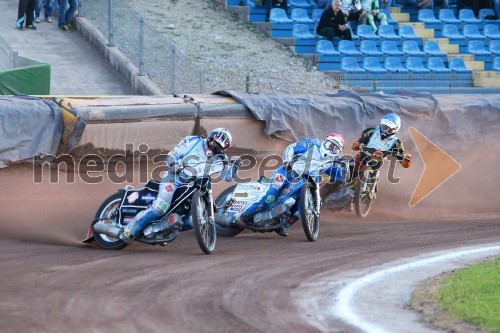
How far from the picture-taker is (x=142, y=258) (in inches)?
470

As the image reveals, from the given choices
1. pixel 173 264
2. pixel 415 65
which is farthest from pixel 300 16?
pixel 173 264

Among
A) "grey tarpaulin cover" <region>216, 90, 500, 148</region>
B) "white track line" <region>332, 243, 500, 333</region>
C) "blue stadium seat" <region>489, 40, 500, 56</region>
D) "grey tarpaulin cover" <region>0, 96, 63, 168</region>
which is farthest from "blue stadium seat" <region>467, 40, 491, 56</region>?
"grey tarpaulin cover" <region>0, 96, 63, 168</region>

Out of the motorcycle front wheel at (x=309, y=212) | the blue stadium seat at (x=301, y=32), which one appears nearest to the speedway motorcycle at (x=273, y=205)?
the motorcycle front wheel at (x=309, y=212)

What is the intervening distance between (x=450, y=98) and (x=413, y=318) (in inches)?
425

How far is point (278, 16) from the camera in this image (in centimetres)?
2631

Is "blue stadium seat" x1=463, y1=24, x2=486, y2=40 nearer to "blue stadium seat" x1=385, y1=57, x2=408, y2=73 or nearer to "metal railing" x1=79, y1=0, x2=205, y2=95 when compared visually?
"blue stadium seat" x1=385, y1=57, x2=408, y2=73

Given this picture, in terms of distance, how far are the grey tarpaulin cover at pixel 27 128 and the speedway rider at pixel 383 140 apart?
531cm

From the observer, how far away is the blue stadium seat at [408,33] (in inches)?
1077

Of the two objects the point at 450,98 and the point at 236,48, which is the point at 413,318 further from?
the point at 236,48

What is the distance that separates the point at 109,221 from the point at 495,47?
18.1 m

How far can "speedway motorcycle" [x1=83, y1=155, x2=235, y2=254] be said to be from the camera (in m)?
12.7

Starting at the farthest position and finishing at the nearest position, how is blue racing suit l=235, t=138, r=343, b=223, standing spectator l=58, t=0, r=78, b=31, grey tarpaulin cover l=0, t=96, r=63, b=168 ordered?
standing spectator l=58, t=0, r=78, b=31, blue racing suit l=235, t=138, r=343, b=223, grey tarpaulin cover l=0, t=96, r=63, b=168

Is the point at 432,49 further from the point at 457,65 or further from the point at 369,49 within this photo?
the point at 369,49

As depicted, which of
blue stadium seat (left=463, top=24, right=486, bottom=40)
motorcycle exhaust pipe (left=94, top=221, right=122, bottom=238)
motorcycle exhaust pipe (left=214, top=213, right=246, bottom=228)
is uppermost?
blue stadium seat (left=463, top=24, right=486, bottom=40)
